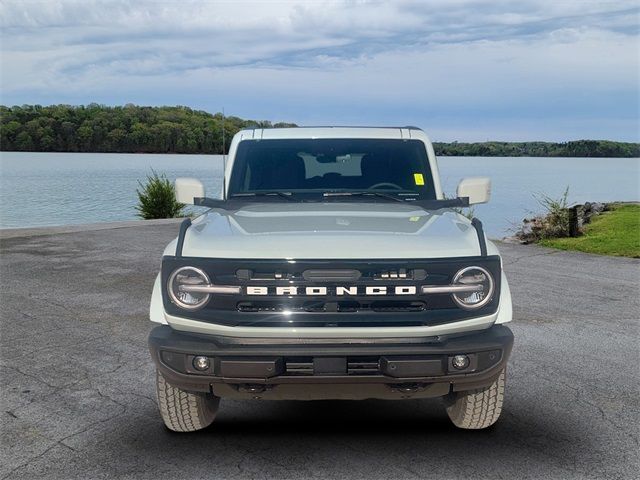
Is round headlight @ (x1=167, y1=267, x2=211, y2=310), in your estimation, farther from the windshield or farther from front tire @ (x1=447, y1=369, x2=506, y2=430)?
the windshield

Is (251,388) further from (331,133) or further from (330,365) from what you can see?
(331,133)

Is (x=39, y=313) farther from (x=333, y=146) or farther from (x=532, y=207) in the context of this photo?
(x=532, y=207)

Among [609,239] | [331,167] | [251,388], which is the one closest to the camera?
[251,388]

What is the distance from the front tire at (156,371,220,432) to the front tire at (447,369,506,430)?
4.90ft

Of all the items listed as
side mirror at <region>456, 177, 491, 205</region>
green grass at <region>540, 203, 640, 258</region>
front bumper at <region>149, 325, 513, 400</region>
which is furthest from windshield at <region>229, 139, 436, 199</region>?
green grass at <region>540, 203, 640, 258</region>

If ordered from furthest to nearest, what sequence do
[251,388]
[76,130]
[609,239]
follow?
[76,130] < [609,239] < [251,388]

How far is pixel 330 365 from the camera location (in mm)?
3689

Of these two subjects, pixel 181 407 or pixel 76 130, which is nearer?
pixel 181 407

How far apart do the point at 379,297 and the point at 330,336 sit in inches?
12.7

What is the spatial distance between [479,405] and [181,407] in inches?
69.7

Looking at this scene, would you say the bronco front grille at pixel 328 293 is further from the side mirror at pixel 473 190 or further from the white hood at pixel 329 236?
the side mirror at pixel 473 190

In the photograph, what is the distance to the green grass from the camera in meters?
14.8

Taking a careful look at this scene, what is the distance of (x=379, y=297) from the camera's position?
3.78m

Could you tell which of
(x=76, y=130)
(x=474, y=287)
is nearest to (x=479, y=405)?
(x=474, y=287)
